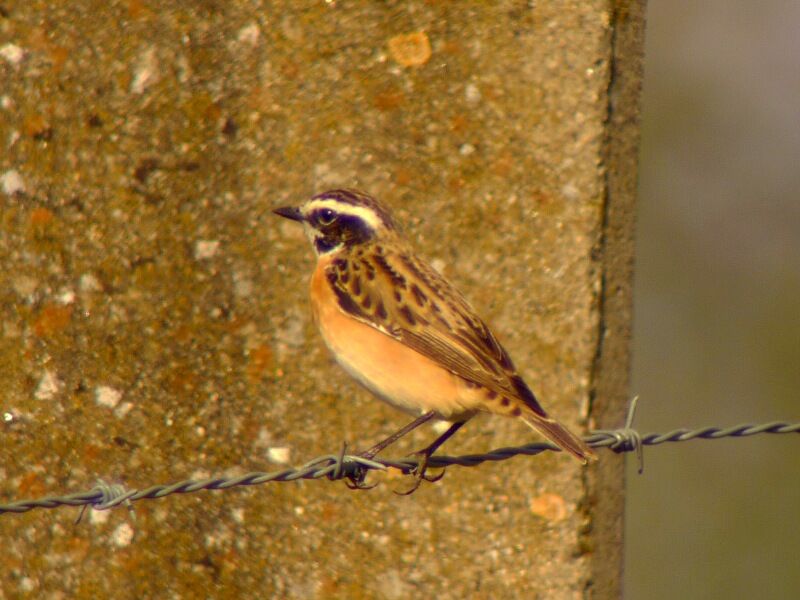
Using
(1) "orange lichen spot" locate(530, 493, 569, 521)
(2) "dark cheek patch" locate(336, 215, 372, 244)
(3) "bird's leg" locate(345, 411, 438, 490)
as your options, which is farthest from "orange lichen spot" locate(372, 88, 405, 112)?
(1) "orange lichen spot" locate(530, 493, 569, 521)

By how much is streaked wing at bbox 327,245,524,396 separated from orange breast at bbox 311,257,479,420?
4 cm

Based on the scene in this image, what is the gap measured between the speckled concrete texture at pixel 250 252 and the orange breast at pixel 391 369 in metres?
0.45

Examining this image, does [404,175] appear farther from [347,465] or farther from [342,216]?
[347,465]

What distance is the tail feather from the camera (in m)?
5.27

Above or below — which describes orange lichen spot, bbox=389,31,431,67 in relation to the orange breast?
above

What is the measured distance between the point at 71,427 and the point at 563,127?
2755 mm

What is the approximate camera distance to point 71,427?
619cm

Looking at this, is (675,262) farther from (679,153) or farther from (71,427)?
(71,427)

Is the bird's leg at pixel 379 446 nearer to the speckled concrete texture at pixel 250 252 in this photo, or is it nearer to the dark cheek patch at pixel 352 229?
the speckled concrete texture at pixel 250 252

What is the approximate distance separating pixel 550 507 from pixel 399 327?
112 cm

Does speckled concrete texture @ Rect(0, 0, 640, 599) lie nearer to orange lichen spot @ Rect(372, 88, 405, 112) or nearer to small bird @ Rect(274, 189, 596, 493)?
orange lichen spot @ Rect(372, 88, 405, 112)

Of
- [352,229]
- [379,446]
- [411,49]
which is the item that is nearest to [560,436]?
[379,446]

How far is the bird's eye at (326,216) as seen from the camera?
19.7ft

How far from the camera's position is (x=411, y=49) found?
624 cm
